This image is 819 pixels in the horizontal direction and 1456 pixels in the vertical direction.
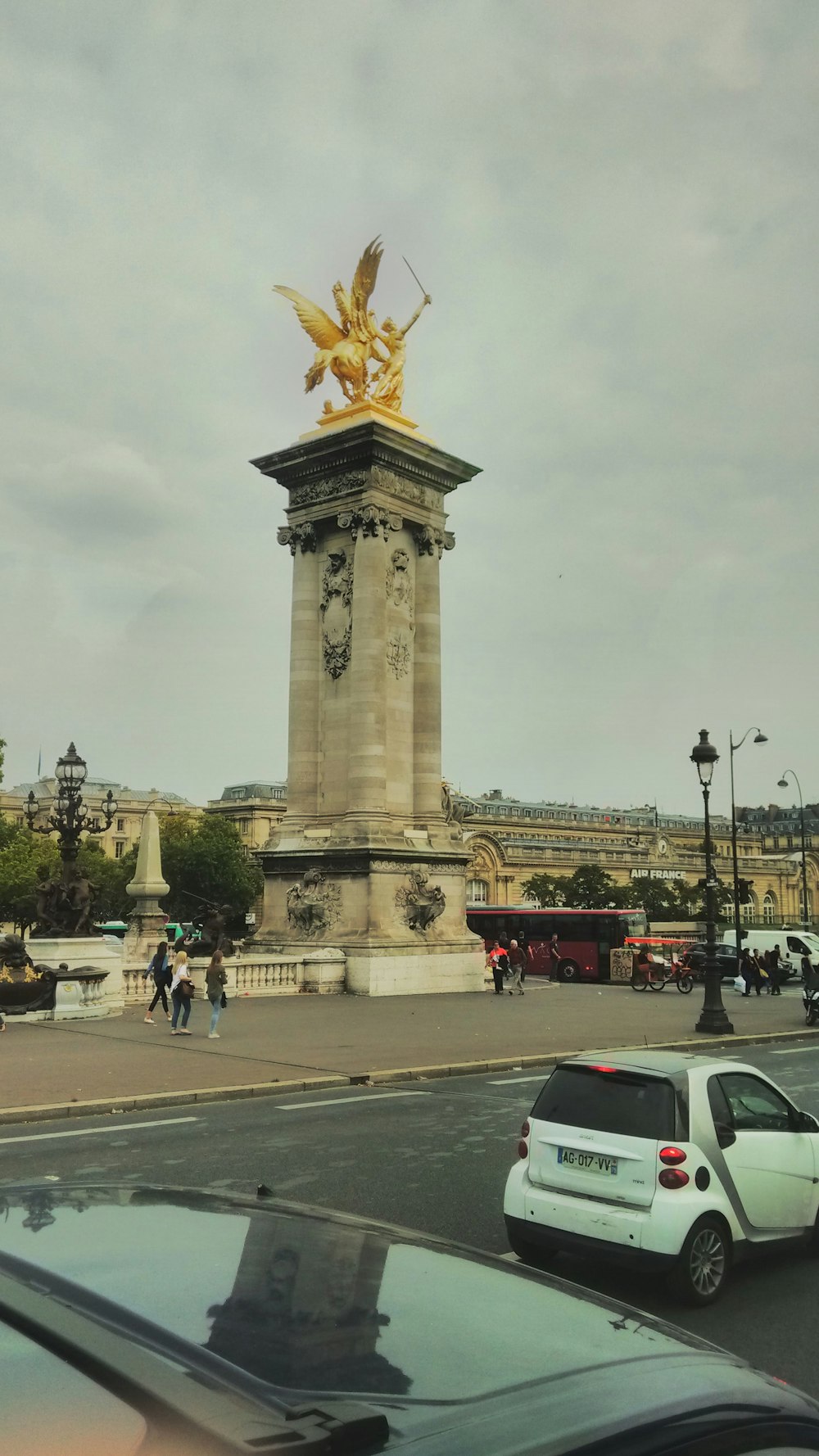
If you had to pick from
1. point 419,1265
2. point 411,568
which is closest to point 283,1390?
point 419,1265

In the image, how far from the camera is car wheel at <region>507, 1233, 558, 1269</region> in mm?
8062

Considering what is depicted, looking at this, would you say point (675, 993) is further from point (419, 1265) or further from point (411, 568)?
point (419, 1265)

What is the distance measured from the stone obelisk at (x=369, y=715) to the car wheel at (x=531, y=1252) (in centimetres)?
2587

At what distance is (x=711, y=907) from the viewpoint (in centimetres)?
2409

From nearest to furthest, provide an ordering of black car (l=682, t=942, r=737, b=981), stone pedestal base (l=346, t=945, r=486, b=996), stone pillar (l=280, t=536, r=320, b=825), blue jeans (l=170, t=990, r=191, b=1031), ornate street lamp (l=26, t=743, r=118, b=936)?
blue jeans (l=170, t=990, r=191, b=1031) → ornate street lamp (l=26, t=743, r=118, b=936) → stone pedestal base (l=346, t=945, r=486, b=996) → stone pillar (l=280, t=536, r=320, b=825) → black car (l=682, t=942, r=737, b=981)

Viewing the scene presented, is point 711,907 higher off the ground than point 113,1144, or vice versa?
point 711,907

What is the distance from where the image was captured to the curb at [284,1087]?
14.5m

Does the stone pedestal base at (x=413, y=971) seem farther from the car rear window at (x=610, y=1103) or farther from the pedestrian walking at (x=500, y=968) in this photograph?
the car rear window at (x=610, y=1103)

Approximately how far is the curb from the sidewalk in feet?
0.07

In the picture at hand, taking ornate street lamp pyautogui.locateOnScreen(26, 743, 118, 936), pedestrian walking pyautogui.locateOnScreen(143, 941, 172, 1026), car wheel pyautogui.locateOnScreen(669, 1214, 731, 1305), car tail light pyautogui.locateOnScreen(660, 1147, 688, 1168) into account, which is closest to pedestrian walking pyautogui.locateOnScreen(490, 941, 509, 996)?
pedestrian walking pyautogui.locateOnScreen(143, 941, 172, 1026)

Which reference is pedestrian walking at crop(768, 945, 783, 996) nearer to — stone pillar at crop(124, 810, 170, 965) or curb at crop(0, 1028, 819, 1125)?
stone pillar at crop(124, 810, 170, 965)

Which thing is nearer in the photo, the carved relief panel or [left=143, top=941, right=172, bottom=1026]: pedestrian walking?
[left=143, top=941, right=172, bottom=1026]: pedestrian walking

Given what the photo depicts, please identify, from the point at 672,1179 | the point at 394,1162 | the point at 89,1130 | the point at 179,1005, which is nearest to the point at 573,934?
the point at 179,1005

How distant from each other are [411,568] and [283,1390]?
122ft
